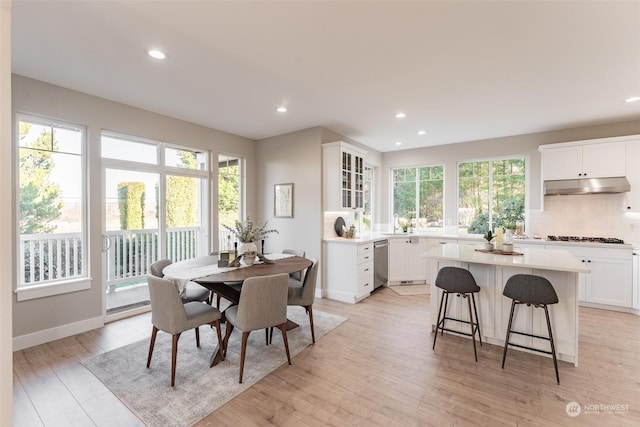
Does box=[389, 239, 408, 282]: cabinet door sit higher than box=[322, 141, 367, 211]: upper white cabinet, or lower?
lower

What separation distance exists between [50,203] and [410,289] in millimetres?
5328

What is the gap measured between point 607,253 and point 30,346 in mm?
7222

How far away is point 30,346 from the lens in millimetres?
2943

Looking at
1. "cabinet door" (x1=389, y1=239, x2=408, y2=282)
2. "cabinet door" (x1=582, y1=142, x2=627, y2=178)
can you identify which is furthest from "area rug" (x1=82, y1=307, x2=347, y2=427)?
"cabinet door" (x1=582, y1=142, x2=627, y2=178)

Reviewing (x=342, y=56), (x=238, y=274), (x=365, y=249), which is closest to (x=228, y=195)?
(x=365, y=249)

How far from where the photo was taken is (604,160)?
4.22 m

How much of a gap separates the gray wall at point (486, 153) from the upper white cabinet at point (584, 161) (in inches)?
12.9

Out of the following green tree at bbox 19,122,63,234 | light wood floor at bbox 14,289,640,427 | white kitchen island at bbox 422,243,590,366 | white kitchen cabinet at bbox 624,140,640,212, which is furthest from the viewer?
white kitchen cabinet at bbox 624,140,640,212

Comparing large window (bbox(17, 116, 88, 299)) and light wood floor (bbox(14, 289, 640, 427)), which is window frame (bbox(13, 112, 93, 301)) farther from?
light wood floor (bbox(14, 289, 640, 427))

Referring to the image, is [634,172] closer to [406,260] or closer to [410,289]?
[406,260]

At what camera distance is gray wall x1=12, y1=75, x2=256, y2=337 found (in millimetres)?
2951

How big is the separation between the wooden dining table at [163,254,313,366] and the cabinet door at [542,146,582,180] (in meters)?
4.27

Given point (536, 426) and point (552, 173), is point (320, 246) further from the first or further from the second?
point (552, 173)

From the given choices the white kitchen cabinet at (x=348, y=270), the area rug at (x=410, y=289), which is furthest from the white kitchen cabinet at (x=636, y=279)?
the white kitchen cabinet at (x=348, y=270)
